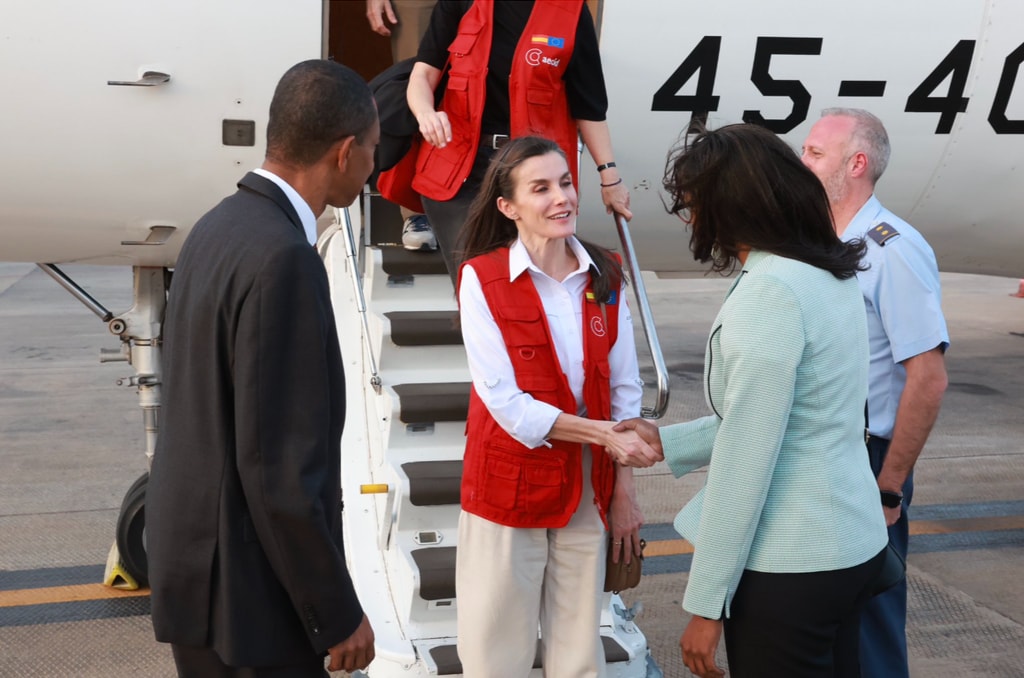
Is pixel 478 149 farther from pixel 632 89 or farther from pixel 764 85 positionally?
pixel 764 85

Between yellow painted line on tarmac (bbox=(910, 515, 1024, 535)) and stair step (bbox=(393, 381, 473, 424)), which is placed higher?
stair step (bbox=(393, 381, 473, 424))

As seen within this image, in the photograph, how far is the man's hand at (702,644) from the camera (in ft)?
7.00

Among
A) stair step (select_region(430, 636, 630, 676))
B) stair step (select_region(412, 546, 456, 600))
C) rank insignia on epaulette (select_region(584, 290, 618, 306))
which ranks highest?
rank insignia on epaulette (select_region(584, 290, 618, 306))

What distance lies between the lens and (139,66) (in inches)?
159

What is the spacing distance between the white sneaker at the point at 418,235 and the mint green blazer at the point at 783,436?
2.31 meters

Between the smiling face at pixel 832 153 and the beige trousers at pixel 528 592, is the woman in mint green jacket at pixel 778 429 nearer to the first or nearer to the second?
the beige trousers at pixel 528 592

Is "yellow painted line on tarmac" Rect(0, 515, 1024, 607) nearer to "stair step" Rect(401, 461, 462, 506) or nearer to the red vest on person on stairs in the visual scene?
"stair step" Rect(401, 461, 462, 506)

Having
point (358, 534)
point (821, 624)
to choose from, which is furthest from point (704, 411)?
point (821, 624)

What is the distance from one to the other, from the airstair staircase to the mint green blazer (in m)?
1.41

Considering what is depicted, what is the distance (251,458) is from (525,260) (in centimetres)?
109

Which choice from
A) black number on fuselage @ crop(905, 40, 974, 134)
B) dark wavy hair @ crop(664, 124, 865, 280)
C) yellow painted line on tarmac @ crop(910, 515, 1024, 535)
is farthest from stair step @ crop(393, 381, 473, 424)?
yellow painted line on tarmac @ crop(910, 515, 1024, 535)

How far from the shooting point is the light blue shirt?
2936 mm

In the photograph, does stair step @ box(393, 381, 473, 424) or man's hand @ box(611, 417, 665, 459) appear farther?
stair step @ box(393, 381, 473, 424)

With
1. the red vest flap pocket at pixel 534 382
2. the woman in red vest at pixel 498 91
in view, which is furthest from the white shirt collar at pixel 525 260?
the woman in red vest at pixel 498 91
